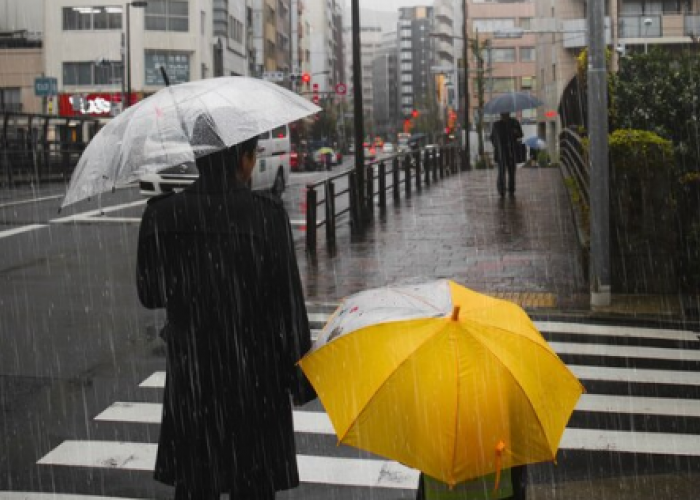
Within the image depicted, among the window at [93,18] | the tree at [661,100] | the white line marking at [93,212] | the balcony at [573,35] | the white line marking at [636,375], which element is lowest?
the white line marking at [636,375]

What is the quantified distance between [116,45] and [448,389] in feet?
199

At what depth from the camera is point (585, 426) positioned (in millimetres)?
6676

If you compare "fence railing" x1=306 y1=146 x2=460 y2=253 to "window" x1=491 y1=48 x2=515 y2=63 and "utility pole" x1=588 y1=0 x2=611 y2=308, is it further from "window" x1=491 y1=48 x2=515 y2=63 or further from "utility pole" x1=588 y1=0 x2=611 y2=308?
"window" x1=491 y1=48 x2=515 y2=63

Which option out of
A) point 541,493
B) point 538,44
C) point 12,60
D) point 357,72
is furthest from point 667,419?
point 538,44

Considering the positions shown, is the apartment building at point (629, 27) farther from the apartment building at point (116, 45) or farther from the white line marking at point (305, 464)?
the white line marking at point (305, 464)

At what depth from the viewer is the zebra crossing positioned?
581cm

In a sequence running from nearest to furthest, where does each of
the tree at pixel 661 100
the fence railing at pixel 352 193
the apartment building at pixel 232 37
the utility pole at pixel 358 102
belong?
1. the fence railing at pixel 352 193
2. the utility pole at pixel 358 102
3. the tree at pixel 661 100
4. the apartment building at pixel 232 37

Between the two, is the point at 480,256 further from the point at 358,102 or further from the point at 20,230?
the point at 20,230

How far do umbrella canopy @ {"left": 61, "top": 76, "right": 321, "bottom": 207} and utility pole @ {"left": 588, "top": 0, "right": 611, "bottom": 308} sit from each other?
701cm

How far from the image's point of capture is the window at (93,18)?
6053 cm

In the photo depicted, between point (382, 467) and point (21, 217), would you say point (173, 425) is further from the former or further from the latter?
point (21, 217)

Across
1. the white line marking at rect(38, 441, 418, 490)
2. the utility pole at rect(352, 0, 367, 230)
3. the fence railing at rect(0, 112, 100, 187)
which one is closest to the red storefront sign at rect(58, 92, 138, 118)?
the fence railing at rect(0, 112, 100, 187)

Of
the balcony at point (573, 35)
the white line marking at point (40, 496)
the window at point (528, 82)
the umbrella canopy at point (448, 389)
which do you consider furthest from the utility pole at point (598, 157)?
the window at point (528, 82)

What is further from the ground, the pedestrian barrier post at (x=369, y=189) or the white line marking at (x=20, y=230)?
the pedestrian barrier post at (x=369, y=189)
